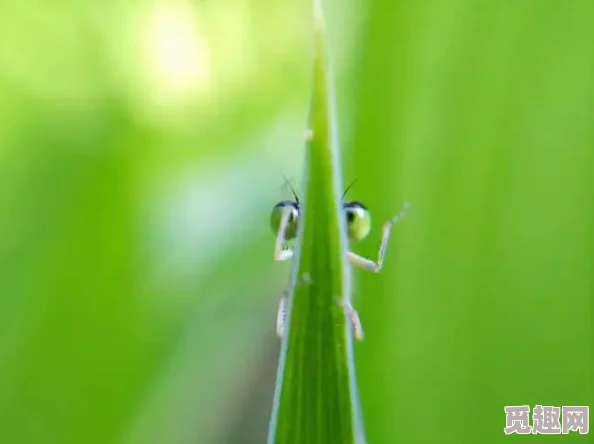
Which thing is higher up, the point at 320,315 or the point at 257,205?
the point at 257,205

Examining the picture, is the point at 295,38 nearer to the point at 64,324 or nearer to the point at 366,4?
A: the point at 366,4

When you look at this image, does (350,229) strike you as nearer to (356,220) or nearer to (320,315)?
(356,220)

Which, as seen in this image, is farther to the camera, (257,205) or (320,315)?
(257,205)

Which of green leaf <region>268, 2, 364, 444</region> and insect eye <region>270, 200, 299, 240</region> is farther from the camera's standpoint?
insect eye <region>270, 200, 299, 240</region>
